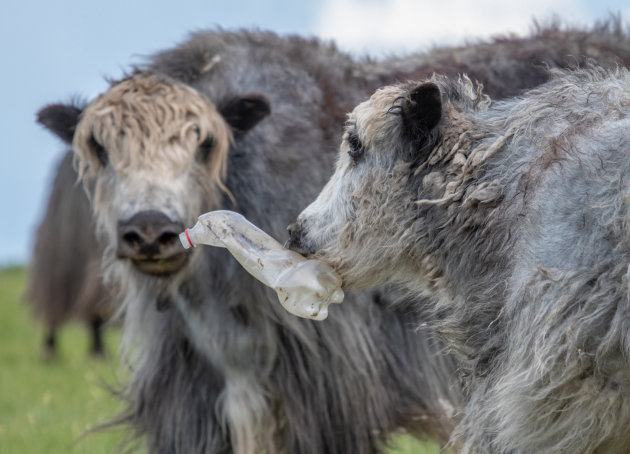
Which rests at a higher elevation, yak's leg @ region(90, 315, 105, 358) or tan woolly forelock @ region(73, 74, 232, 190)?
tan woolly forelock @ region(73, 74, 232, 190)

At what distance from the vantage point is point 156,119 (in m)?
5.45

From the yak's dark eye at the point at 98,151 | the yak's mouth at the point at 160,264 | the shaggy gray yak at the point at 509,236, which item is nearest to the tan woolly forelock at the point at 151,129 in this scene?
the yak's dark eye at the point at 98,151

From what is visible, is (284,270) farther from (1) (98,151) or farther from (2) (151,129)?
(1) (98,151)

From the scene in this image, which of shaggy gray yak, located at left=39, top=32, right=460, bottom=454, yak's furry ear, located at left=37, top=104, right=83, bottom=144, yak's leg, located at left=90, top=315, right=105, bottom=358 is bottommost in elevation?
yak's leg, located at left=90, top=315, right=105, bottom=358

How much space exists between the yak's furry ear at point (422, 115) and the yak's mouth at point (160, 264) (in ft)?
5.70

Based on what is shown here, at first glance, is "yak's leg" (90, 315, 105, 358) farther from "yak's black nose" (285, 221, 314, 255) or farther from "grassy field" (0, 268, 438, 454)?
"yak's black nose" (285, 221, 314, 255)

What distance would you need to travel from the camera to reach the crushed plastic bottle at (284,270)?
13.4 ft

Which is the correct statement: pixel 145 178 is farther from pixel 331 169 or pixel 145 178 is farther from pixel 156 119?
pixel 331 169

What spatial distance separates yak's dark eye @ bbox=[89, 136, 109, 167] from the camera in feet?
18.3

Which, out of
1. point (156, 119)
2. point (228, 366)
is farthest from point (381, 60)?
point (228, 366)

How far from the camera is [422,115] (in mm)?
3773

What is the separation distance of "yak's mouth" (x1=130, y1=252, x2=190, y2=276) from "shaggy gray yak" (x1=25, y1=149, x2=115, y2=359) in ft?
21.7

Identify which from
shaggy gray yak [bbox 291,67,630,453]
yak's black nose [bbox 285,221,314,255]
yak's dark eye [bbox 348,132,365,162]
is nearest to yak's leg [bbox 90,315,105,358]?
yak's black nose [bbox 285,221,314,255]

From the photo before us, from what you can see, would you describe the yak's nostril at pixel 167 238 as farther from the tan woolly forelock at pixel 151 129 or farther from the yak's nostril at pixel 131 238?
the tan woolly forelock at pixel 151 129
